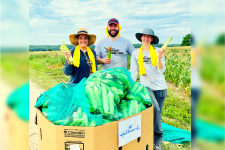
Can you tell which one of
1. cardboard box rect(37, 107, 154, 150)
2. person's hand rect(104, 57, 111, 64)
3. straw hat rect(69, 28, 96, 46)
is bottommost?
cardboard box rect(37, 107, 154, 150)

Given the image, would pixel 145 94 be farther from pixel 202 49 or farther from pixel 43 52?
pixel 43 52

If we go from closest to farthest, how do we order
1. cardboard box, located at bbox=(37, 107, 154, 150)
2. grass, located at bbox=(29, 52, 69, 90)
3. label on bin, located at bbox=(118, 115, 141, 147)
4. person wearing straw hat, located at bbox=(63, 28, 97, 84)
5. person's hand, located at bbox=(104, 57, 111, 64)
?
cardboard box, located at bbox=(37, 107, 154, 150) < label on bin, located at bbox=(118, 115, 141, 147) < person wearing straw hat, located at bbox=(63, 28, 97, 84) < person's hand, located at bbox=(104, 57, 111, 64) < grass, located at bbox=(29, 52, 69, 90)

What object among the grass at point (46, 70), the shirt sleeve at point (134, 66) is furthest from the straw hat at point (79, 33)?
the grass at point (46, 70)

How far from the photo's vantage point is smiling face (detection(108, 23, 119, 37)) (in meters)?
3.60

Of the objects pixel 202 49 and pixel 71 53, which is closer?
pixel 202 49

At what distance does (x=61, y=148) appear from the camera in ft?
5.65

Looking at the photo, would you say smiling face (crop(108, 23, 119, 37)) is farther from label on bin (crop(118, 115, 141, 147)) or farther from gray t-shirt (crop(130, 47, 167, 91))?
label on bin (crop(118, 115, 141, 147))

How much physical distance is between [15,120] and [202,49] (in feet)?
2.60

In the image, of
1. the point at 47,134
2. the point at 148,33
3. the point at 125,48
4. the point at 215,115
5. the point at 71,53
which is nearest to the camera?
the point at 215,115

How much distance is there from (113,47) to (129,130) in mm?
1983

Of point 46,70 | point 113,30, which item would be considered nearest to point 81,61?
point 113,30

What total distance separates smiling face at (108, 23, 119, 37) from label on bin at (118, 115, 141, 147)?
2005 millimetres

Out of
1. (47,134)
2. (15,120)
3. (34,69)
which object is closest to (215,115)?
(15,120)

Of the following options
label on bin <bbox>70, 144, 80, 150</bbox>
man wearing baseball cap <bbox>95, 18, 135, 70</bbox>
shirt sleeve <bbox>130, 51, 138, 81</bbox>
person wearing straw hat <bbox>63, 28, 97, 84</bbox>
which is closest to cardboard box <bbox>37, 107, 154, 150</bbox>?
label on bin <bbox>70, 144, 80, 150</bbox>
